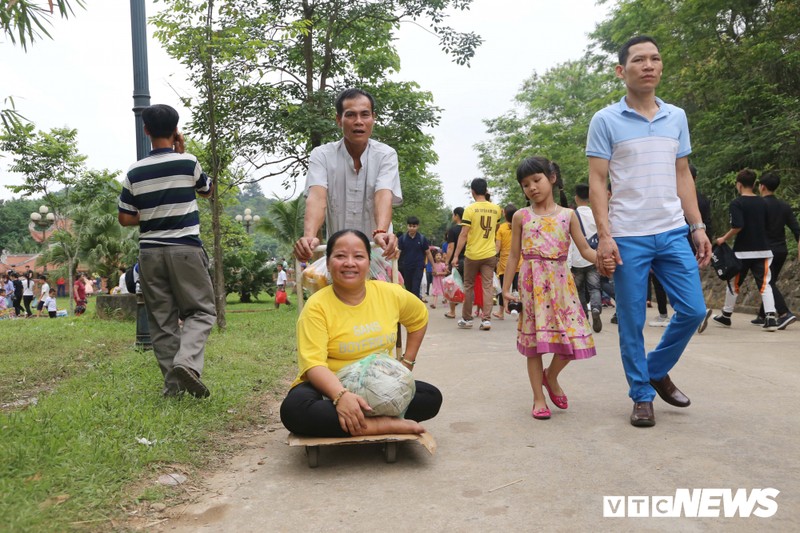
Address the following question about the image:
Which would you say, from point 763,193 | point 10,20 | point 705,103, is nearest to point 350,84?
point 705,103

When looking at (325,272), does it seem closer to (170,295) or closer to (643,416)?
(170,295)

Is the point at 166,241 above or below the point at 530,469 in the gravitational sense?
above

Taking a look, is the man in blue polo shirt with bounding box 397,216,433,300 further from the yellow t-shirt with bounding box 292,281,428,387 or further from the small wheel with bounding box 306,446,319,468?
the small wheel with bounding box 306,446,319,468

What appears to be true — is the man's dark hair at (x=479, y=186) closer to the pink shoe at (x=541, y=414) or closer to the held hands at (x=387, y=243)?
the pink shoe at (x=541, y=414)

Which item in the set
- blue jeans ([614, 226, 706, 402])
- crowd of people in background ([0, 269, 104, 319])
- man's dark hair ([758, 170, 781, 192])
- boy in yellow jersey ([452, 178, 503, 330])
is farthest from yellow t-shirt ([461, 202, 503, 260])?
crowd of people in background ([0, 269, 104, 319])

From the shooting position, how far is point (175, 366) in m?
4.49

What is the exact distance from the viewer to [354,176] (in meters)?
4.36

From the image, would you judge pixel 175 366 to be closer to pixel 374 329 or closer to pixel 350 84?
pixel 374 329

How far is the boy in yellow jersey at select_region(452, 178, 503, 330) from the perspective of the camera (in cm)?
995

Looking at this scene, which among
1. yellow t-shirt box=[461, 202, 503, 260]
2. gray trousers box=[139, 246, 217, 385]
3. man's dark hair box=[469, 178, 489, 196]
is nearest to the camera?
gray trousers box=[139, 246, 217, 385]

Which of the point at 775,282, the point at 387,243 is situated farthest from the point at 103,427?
the point at 775,282

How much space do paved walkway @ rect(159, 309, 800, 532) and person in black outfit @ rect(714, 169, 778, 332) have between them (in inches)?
133

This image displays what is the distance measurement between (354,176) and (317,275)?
722 mm

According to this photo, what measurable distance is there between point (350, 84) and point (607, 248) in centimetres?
1350
